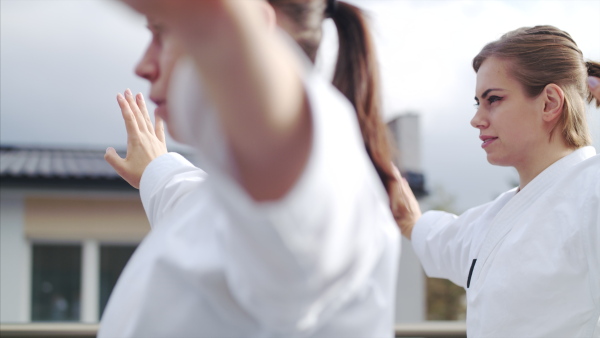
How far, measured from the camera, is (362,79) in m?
0.74

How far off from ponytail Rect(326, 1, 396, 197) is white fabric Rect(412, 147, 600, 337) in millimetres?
1030

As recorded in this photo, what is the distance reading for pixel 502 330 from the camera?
1.68 meters

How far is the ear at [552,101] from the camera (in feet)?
6.15

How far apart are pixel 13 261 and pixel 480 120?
7.14m

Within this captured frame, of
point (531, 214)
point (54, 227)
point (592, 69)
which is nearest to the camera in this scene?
point (531, 214)

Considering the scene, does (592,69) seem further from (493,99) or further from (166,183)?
(166,183)

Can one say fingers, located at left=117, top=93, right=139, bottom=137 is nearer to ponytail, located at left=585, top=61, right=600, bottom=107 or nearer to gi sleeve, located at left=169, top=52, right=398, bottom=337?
gi sleeve, located at left=169, top=52, right=398, bottom=337

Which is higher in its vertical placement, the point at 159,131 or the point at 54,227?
the point at 159,131

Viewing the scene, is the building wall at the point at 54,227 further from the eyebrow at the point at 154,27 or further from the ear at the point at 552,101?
the eyebrow at the point at 154,27

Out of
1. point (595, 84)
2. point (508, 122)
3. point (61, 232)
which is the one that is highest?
point (595, 84)

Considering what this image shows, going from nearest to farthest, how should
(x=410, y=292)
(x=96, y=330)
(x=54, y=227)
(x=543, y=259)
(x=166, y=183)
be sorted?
(x=166, y=183) < (x=543, y=259) < (x=96, y=330) < (x=54, y=227) < (x=410, y=292)

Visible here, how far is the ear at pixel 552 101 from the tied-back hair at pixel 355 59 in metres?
1.25

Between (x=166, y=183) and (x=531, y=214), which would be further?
(x=531, y=214)

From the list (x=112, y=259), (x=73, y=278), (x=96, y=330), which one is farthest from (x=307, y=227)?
(x=73, y=278)
